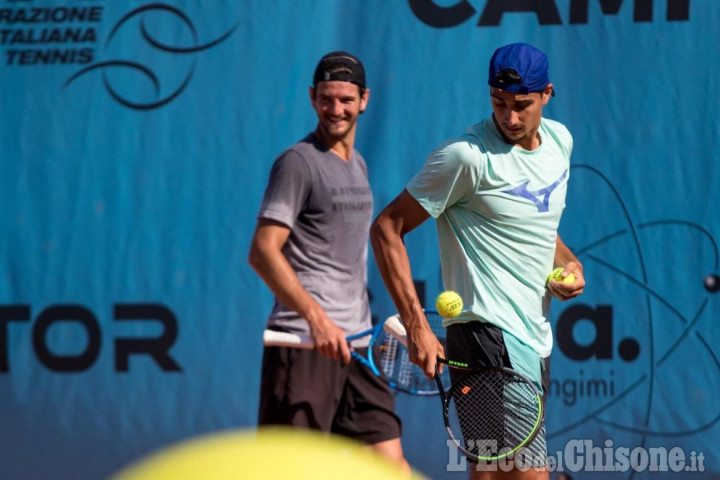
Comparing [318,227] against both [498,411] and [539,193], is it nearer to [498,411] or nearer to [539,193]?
[539,193]

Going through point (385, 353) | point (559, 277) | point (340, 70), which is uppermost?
point (340, 70)

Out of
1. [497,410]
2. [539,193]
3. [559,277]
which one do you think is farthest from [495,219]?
[497,410]

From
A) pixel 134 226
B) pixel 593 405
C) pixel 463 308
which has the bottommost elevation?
pixel 593 405

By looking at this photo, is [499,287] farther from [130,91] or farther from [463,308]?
[130,91]

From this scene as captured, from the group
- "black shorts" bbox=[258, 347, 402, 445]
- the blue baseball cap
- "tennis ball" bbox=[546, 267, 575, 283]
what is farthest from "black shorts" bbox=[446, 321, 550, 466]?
the blue baseball cap

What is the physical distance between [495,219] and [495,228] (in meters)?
0.03

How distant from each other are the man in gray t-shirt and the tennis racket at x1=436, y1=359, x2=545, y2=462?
502 mm

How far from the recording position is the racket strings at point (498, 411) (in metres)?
3.91

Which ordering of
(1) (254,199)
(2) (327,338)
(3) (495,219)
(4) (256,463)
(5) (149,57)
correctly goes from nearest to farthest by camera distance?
(4) (256,463)
(3) (495,219)
(2) (327,338)
(1) (254,199)
(5) (149,57)

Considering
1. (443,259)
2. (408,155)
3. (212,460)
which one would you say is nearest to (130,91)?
(408,155)

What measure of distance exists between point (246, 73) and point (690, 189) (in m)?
2.08

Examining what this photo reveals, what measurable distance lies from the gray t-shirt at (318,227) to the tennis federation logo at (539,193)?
746 mm

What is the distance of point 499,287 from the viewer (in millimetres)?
3949

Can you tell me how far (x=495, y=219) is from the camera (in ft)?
13.0
